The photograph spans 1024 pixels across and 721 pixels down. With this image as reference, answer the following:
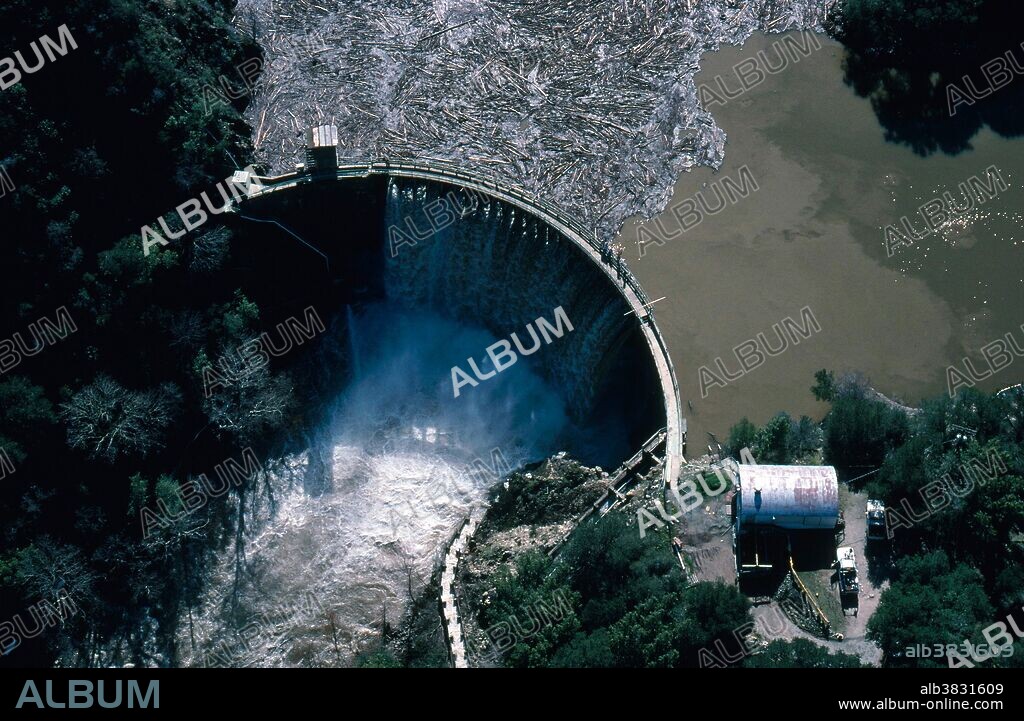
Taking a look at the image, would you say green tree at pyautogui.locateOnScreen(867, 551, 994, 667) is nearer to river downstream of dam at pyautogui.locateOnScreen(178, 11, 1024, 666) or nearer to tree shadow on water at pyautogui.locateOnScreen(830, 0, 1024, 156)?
river downstream of dam at pyautogui.locateOnScreen(178, 11, 1024, 666)

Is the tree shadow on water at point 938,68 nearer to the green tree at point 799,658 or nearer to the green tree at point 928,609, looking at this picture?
the green tree at point 928,609

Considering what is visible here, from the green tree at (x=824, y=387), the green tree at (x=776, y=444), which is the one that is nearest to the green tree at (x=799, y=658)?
the green tree at (x=776, y=444)

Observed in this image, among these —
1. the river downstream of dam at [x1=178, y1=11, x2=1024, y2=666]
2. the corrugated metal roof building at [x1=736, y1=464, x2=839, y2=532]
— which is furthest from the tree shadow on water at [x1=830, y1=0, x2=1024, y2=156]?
the corrugated metal roof building at [x1=736, y1=464, x2=839, y2=532]

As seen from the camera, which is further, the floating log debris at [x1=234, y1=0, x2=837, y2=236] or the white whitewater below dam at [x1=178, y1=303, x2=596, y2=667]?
the floating log debris at [x1=234, y1=0, x2=837, y2=236]

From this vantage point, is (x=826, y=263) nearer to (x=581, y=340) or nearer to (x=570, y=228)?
(x=581, y=340)

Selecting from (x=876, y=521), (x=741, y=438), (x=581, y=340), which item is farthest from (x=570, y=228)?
(x=876, y=521)

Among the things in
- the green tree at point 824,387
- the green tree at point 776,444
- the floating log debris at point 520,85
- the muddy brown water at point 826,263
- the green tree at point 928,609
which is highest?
the floating log debris at point 520,85
